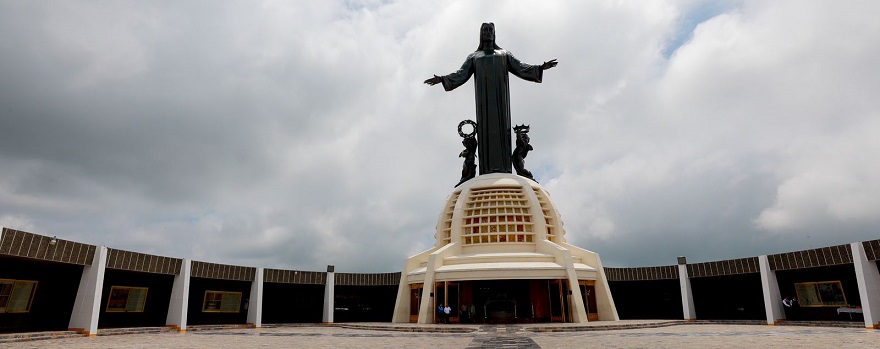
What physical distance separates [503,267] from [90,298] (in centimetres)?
1860

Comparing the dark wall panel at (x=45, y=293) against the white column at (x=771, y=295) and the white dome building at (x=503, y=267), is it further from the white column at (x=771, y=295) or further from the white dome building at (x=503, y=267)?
the white column at (x=771, y=295)

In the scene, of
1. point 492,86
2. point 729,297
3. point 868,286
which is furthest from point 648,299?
point 492,86

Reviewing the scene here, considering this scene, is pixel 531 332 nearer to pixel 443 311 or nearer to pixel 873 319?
pixel 443 311

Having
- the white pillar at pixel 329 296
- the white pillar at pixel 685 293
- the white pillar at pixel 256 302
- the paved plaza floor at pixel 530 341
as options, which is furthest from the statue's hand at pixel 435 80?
the paved plaza floor at pixel 530 341

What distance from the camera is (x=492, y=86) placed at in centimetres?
3788

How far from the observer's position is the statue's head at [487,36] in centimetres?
3922

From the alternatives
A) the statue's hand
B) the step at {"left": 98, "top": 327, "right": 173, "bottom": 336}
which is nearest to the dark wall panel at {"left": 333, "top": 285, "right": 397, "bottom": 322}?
the step at {"left": 98, "top": 327, "right": 173, "bottom": 336}

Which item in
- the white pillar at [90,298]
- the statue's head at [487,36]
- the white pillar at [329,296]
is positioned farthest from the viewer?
the statue's head at [487,36]

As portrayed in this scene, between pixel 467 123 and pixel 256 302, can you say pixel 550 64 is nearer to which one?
pixel 467 123

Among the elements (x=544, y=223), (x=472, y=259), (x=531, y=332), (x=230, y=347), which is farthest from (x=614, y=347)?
(x=544, y=223)

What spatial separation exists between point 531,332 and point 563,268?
7727mm

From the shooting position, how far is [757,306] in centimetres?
2944

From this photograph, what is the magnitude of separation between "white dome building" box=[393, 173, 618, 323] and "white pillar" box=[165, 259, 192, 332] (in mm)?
11361

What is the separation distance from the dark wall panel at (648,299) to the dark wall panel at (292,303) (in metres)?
20.3
